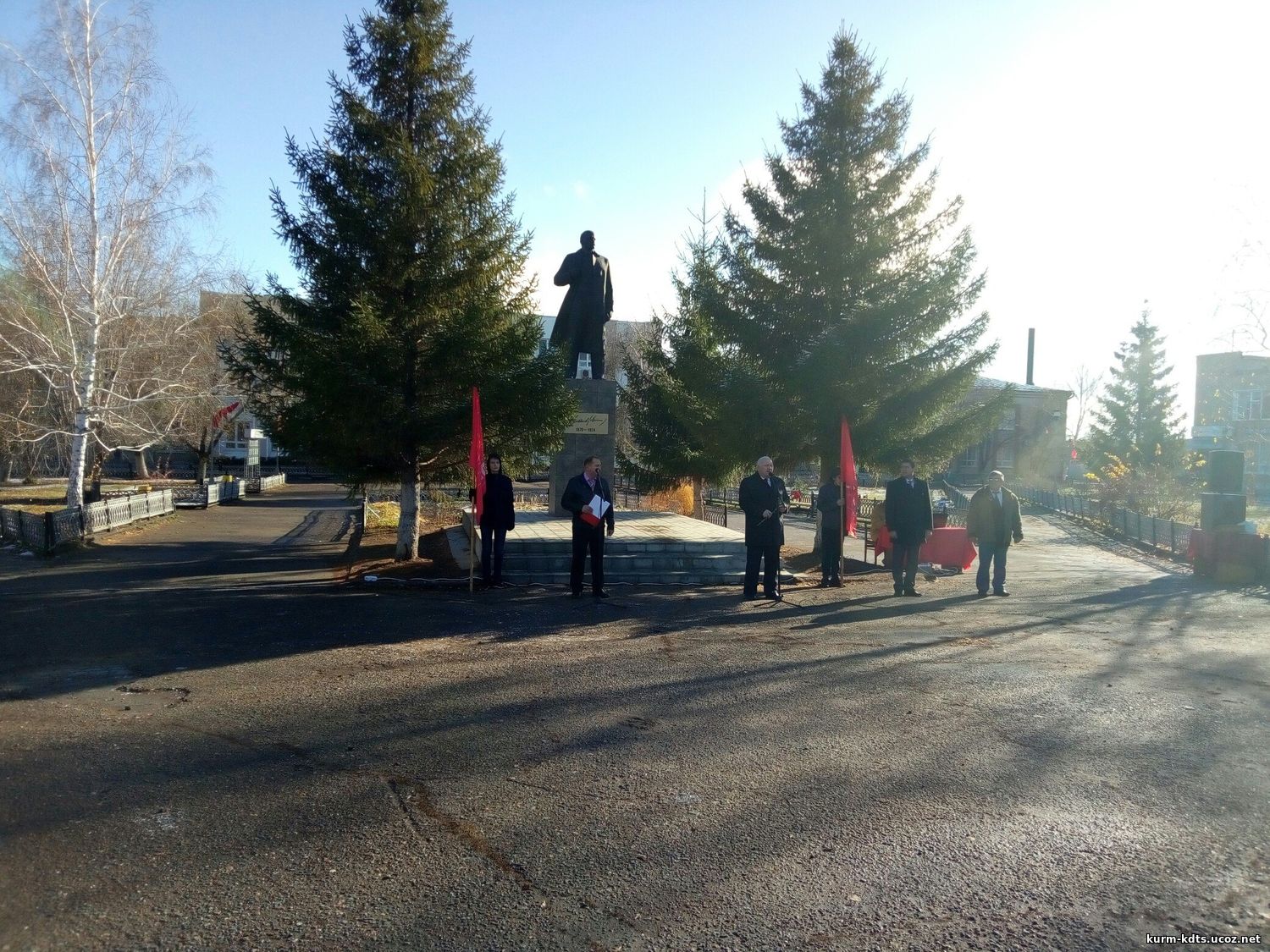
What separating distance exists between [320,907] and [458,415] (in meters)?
11.5

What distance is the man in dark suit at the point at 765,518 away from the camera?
11609 mm

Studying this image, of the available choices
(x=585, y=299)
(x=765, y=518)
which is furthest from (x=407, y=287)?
(x=765, y=518)

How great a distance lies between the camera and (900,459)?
691 inches

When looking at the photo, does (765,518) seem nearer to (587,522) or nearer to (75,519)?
(587,522)

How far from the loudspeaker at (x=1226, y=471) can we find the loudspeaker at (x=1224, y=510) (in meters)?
0.14

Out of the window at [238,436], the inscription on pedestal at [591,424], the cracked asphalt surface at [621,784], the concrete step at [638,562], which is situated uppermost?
the window at [238,436]

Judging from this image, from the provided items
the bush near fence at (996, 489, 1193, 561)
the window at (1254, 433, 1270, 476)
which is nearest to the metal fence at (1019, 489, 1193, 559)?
the bush near fence at (996, 489, 1193, 561)

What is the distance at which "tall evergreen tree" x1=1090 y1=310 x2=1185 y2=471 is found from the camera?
46125 mm

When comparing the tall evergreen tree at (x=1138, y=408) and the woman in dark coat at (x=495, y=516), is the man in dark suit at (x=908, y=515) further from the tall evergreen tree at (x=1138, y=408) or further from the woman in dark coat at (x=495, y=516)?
the tall evergreen tree at (x=1138, y=408)

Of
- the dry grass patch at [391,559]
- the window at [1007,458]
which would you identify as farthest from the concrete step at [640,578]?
the window at [1007,458]

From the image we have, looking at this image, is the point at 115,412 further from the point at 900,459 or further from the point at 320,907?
the point at 320,907

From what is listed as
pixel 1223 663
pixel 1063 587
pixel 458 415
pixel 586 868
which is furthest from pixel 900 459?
pixel 586 868

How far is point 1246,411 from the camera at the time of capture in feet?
173

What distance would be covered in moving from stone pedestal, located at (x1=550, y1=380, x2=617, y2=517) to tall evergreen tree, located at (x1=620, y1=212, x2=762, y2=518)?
1.89 meters
